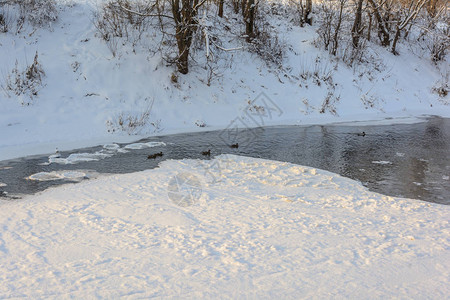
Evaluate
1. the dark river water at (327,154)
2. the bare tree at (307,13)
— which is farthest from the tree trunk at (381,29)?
the dark river water at (327,154)

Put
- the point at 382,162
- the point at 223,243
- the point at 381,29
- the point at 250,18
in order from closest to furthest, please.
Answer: the point at 223,243, the point at 382,162, the point at 250,18, the point at 381,29

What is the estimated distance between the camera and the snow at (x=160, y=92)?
9.79 metres

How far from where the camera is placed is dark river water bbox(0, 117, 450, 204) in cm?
640

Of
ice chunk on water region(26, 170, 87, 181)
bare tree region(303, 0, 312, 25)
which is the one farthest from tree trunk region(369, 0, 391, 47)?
ice chunk on water region(26, 170, 87, 181)

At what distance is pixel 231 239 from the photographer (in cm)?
414

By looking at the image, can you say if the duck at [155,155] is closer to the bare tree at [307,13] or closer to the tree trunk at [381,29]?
the bare tree at [307,13]

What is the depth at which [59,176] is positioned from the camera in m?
6.67

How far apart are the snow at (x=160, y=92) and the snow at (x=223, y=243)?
13.6 ft

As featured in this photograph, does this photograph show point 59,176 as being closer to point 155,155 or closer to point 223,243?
point 155,155

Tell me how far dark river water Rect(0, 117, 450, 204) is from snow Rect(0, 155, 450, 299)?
765mm

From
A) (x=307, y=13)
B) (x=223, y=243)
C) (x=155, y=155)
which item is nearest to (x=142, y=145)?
(x=155, y=155)

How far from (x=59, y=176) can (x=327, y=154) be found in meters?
5.41

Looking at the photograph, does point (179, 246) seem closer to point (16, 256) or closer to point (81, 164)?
point (16, 256)

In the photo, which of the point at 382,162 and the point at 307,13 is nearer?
the point at 382,162
